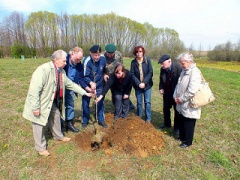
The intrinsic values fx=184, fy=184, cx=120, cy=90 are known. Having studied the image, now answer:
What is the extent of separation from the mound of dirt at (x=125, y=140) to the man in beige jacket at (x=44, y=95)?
0.92 metres

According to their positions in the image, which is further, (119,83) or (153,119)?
(153,119)

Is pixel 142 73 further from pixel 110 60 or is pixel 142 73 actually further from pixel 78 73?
pixel 78 73

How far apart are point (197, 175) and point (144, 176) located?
977mm

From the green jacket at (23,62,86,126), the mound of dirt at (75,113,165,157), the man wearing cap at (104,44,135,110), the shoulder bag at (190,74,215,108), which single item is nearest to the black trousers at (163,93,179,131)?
the mound of dirt at (75,113,165,157)

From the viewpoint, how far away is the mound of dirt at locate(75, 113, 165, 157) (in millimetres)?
3967

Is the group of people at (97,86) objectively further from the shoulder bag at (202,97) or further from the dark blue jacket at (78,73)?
the shoulder bag at (202,97)

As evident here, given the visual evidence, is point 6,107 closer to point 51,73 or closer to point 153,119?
point 51,73

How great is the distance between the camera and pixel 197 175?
335cm

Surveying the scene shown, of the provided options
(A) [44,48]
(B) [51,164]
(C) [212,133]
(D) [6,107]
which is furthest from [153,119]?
(A) [44,48]

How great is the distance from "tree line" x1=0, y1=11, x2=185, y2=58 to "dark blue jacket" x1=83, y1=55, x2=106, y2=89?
3771cm

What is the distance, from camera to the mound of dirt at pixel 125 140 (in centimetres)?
397

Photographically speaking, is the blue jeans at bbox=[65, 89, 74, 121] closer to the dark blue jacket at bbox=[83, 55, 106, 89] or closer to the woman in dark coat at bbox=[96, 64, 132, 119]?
the dark blue jacket at bbox=[83, 55, 106, 89]

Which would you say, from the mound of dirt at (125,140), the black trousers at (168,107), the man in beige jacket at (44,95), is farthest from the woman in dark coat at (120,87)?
the man in beige jacket at (44,95)

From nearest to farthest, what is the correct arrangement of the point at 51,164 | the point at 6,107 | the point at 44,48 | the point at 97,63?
the point at 51,164 < the point at 97,63 < the point at 6,107 < the point at 44,48
